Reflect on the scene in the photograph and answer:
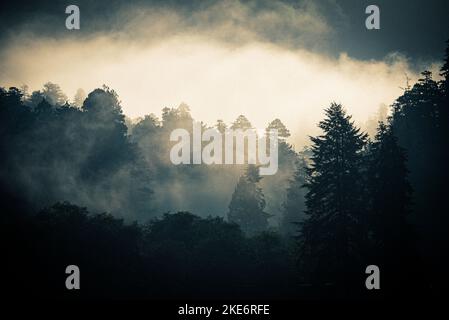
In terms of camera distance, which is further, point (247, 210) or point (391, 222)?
point (247, 210)

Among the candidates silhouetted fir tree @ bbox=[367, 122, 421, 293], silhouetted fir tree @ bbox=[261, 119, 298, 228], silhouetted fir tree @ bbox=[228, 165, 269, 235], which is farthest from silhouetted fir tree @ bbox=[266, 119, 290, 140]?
silhouetted fir tree @ bbox=[367, 122, 421, 293]

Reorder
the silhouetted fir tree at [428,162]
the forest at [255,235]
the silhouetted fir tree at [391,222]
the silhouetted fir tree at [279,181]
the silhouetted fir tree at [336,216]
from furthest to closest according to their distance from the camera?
the silhouetted fir tree at [279,181], the silhouetted fir tree at [428,162], the silhouetted fir tree at [391,222], the silhouetted fir tree at [336,216], the forest at [255,235]

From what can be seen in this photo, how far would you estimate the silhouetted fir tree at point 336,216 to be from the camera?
23922mm

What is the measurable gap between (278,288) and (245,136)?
183 feet

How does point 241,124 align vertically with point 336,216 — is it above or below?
above

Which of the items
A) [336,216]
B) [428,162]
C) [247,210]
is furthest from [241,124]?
[336,216]

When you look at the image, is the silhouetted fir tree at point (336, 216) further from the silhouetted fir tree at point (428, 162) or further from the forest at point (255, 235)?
the silhouetted fir tree at point (428, 162)

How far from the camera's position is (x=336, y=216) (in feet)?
83.9

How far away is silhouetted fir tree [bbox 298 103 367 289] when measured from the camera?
78.5 ft

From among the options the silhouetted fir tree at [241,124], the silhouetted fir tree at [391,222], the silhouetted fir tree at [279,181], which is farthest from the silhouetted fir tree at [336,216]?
the silhouetted fir tree at [241,124]

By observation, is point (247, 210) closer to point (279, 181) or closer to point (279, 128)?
point (279, 181)

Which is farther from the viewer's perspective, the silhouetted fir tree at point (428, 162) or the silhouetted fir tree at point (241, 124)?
the silhouetted fir tree at point (241, 124)

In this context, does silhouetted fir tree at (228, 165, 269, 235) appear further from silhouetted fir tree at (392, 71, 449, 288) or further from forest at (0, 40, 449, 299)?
silhouetted fir tree at (392, 71, 449, 288)

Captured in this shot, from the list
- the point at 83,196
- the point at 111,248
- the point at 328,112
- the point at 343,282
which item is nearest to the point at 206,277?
the point at 111,248
